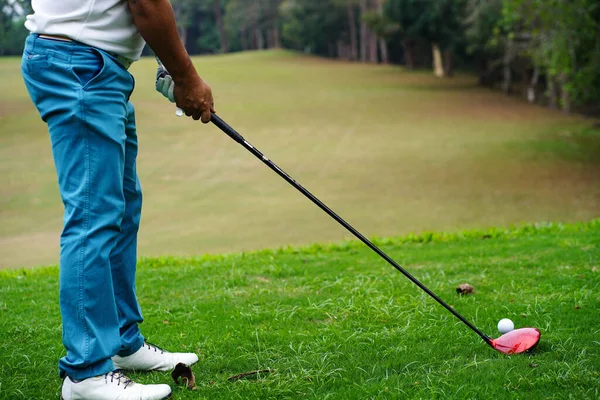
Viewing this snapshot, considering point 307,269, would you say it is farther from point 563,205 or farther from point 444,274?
point 563,205

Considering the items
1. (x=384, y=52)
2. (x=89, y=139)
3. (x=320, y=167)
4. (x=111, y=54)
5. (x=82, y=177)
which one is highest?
(x=111, y=54)

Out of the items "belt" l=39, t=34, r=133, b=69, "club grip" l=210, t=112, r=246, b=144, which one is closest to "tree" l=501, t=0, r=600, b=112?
"club grip" l=210, t=112, r=246, b=144

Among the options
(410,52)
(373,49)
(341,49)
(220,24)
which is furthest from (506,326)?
(341,49)

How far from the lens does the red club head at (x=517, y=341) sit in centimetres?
245

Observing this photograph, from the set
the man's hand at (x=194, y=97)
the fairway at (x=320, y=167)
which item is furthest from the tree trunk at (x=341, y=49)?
the man's hand at (x=194, y=97)

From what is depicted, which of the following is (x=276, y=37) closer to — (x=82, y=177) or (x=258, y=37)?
(x=258, y=37)

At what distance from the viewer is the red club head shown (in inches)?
96.3

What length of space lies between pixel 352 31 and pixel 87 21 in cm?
3336

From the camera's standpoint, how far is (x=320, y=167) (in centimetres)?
1276

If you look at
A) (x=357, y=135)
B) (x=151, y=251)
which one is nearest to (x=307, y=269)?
(x=151, y=251)

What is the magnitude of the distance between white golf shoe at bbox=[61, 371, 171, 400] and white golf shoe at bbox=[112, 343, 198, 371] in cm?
28

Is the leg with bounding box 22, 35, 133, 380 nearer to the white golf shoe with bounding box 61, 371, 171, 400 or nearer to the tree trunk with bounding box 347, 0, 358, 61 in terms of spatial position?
the white golf shoe with bounding box 61, 371, 171, 400

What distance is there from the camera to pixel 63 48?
203cm

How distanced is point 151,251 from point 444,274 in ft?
13.8
